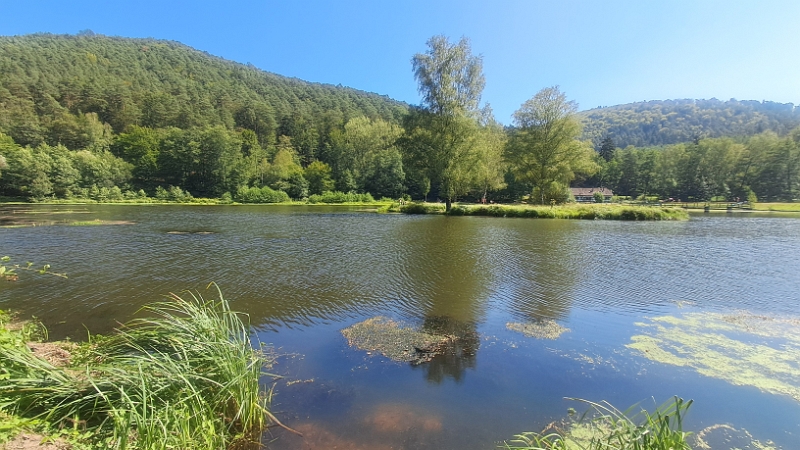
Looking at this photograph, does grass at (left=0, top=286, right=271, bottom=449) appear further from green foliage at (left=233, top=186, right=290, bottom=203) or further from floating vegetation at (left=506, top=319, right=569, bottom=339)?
green foliage at (left=233, top=186, right=290, bottom=203)

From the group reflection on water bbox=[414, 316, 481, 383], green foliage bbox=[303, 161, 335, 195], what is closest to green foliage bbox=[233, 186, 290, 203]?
green foliage bbox=[303, 161, 335, 195]

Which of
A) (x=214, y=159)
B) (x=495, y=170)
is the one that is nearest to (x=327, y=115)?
(x=214, y=159)

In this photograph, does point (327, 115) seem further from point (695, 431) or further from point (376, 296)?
point (695, 431)

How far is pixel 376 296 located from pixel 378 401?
587 cm

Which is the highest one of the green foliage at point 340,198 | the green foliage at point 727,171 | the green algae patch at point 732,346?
the green foliage at point 727,171

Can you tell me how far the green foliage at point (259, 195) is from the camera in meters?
72.2

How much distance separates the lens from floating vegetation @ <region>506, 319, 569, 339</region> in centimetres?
880

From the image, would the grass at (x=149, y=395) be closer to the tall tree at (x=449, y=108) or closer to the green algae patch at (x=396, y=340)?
the green algae patch at (x=396, y=340)

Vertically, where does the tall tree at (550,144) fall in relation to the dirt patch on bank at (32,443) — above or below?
above

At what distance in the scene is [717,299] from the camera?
11.7m

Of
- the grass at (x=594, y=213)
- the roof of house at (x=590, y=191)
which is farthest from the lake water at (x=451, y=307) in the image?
the roof of house at (x=590, y=191)

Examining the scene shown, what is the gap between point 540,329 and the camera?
9188 mm

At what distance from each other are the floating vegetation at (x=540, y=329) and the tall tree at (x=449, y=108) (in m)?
34.8

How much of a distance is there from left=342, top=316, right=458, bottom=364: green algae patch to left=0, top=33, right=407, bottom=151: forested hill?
9357cm
